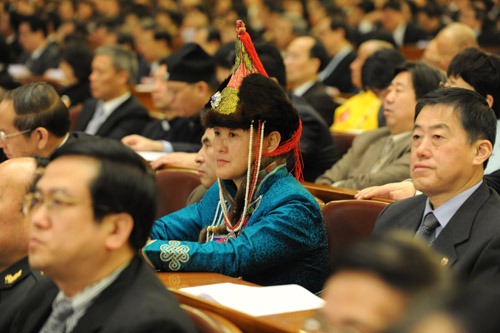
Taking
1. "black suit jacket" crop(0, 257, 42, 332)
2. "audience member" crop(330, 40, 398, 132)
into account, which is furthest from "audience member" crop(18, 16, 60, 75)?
"black suit jacket" crop(0, 257, 42, 332)

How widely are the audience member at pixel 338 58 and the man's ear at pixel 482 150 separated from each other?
501 centimetres

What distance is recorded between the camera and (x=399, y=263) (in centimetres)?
96

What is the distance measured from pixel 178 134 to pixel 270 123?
7.00 ft

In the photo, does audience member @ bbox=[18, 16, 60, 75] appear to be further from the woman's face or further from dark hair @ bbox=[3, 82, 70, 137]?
the woman's face

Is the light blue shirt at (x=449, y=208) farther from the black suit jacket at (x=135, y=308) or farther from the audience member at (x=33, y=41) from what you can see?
the audience member at (x=33, y=41)

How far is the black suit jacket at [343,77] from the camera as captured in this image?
7328 mm

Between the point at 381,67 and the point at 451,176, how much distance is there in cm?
224

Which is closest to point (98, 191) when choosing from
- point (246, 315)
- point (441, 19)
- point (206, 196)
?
point (246, 315)

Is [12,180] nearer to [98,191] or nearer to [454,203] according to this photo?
[98,191]

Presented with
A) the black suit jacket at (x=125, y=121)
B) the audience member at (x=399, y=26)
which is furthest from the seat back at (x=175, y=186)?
the audience member at (x=399, y=26)

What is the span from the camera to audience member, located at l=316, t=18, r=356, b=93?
735 centimetres

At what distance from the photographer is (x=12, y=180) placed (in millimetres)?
2045

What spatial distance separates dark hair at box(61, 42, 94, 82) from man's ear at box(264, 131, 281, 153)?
4178 millimetres

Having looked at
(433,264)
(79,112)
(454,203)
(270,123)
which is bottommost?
(79,112)
